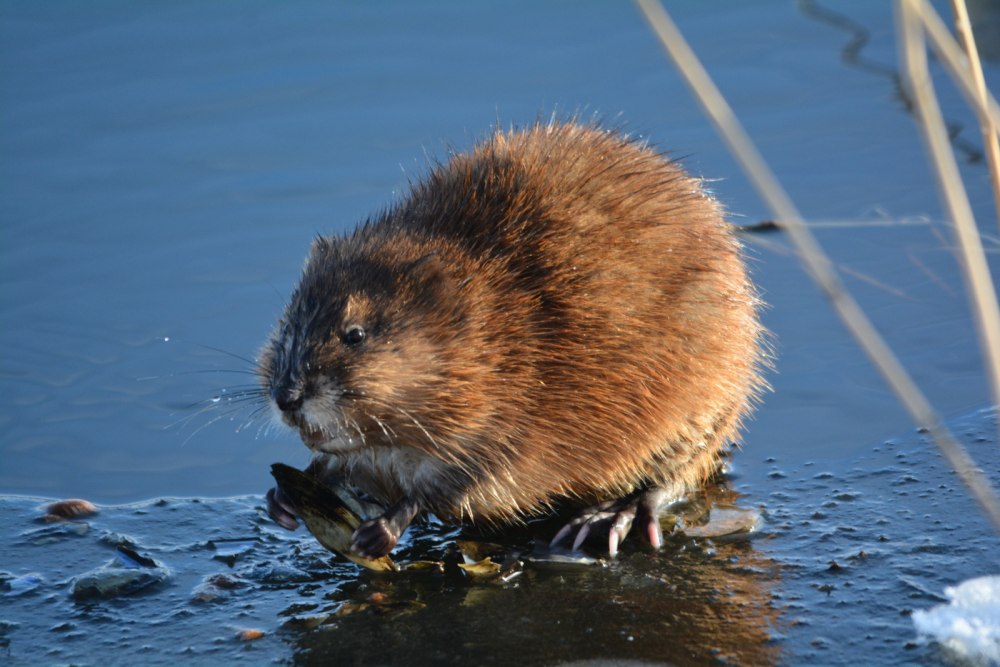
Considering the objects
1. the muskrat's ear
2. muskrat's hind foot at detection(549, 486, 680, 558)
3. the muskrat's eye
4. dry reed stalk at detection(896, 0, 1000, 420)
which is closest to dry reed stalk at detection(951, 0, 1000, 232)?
dry reed stalk at detection(896, 0, 1000, 420)

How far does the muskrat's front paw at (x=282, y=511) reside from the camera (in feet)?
13.1

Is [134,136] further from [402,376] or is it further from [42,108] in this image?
[402,376]

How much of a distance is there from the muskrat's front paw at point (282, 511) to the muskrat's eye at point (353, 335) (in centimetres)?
51

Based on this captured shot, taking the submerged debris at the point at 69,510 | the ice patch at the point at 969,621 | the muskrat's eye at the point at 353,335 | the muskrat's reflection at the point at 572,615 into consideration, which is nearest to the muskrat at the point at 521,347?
the muskrat's eye at the point at 353,335

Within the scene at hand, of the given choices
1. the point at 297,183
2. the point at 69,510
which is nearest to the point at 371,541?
the point at 69,510

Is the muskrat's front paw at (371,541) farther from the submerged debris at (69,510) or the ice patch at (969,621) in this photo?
the ice patch at (969,621)

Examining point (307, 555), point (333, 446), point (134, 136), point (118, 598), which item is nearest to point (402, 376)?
point (333, 446)

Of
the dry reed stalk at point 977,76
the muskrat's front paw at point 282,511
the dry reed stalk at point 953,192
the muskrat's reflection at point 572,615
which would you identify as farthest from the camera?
the muskrat's front paw at point 282,511

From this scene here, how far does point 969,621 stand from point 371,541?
157cm

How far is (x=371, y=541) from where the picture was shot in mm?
3742

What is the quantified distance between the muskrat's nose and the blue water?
91cm

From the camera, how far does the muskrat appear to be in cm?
389

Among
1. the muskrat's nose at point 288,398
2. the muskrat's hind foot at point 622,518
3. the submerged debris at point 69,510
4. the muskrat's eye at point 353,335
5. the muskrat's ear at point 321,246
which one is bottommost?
the muskrat's hind foot at point 622,518

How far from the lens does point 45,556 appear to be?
Result: 400 centimetres
